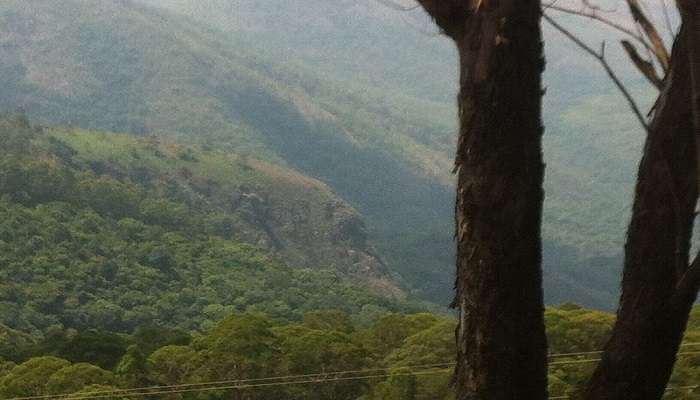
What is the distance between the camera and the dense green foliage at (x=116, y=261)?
8538cm

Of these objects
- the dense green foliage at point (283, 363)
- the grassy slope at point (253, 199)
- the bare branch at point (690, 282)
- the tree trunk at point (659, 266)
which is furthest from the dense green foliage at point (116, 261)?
the bare branch at point (690, 282)

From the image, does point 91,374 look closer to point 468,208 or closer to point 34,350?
point 34,350

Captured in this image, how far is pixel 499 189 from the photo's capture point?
9.12 ft

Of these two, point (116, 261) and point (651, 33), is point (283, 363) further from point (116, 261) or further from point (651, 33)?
point (116, 261)

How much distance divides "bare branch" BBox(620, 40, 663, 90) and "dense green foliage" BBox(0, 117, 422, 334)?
7699 centimetres

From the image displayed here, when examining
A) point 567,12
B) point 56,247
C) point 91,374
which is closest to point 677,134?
point 567,12

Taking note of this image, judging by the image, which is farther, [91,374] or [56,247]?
[56,247]

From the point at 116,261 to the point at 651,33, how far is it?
334 feet

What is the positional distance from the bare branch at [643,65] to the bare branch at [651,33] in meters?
0.04

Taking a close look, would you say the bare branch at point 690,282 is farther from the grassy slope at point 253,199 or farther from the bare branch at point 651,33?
the grassy slope at point 253,199

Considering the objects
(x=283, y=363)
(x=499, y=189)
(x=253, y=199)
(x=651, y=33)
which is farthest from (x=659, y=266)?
(x=253, y=199)

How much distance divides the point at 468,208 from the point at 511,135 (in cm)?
25

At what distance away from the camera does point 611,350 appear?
2.99 meters

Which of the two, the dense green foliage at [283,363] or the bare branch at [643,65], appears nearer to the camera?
the bare branch at [643,65]
